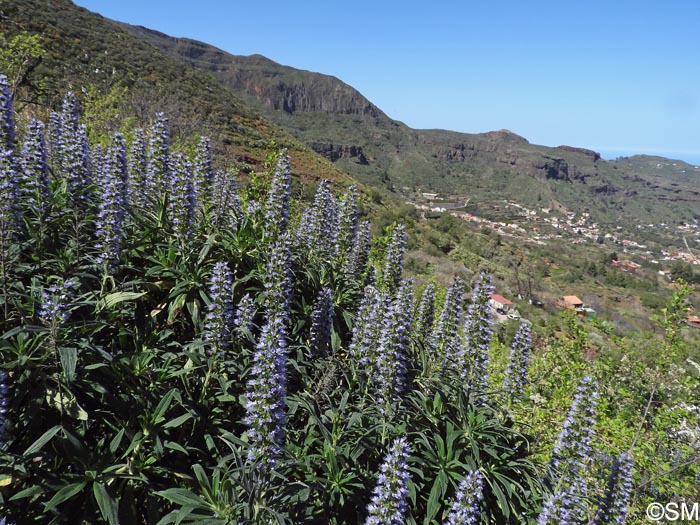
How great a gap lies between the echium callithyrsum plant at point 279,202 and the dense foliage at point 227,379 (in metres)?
0.03

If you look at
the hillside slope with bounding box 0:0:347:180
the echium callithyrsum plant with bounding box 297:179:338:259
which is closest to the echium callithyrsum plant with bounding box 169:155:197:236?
the echium callithyrsum plant with bounding box 297:179:338:259

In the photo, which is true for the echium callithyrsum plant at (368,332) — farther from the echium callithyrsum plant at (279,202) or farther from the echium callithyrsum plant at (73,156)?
the echium callithyrsum plant at (73,156)

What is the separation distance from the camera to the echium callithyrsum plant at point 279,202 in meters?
6.30

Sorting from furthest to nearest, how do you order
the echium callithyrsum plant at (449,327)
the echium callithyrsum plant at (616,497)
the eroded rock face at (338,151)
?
1. the eroded rock face at (338,151)
2. the echium callithyrsum plant at (449,327)
3. the echium callithyrsum plant at (616,497)

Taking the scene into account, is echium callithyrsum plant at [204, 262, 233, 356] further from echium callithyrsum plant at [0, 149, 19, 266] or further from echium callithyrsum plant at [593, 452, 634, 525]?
echium callithyrsum plant at [593, 452, 634, 525]

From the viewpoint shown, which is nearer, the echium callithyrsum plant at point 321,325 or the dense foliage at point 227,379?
the dense foliage at point 227,379

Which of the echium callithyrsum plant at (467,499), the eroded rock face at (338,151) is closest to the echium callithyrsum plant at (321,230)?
the echium callithyrsum plant at (467,499)

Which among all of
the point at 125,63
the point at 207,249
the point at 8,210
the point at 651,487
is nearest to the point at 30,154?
the point at 8,210

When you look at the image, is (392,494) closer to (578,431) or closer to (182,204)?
(578,431)

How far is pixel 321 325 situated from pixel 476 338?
2229 millimetres

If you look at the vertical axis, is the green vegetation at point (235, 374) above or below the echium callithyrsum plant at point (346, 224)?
below

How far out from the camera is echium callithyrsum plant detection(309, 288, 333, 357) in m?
5.38

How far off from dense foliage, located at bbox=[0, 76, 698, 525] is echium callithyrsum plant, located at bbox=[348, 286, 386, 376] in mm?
24

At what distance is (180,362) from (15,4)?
73765 mm
